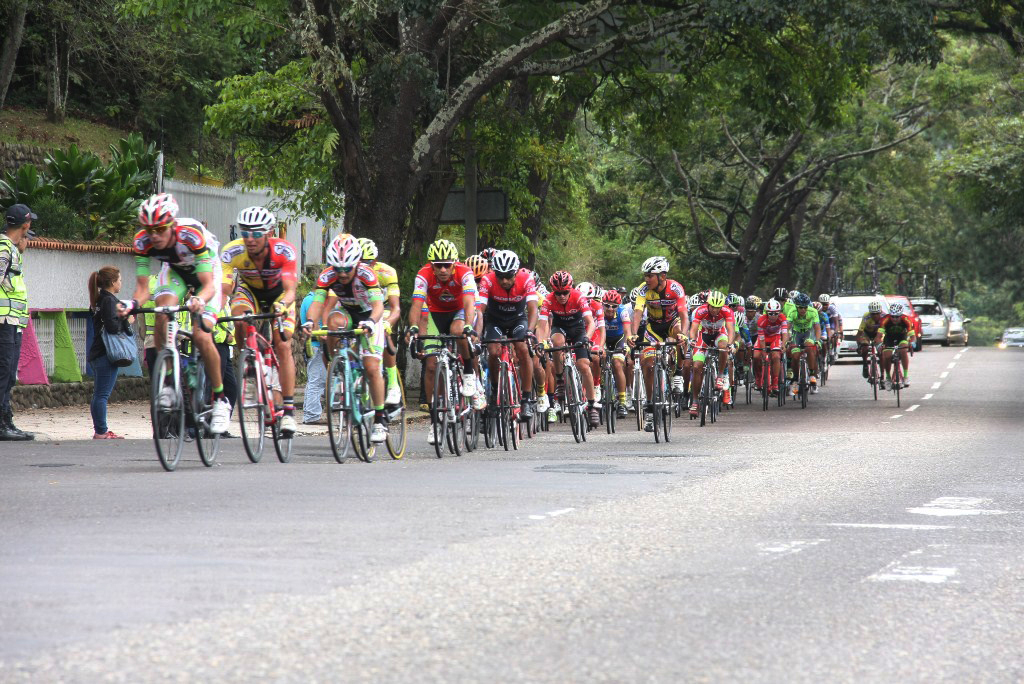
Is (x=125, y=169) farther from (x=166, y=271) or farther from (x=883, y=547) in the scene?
(x=883, y=547)

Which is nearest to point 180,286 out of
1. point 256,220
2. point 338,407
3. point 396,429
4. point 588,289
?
point 256,220

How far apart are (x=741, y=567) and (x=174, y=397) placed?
16.5 ft

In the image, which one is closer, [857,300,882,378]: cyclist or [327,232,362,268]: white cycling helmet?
[327,232,362,268]: white cycling helmet

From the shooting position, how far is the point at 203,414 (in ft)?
38.2

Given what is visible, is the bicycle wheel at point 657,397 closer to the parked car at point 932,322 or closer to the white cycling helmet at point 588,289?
the white cycling helmet at point 588,289

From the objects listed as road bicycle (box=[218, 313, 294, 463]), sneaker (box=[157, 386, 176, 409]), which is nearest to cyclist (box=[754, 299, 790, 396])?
road bicycle (box=[218, 313, 294, 463])

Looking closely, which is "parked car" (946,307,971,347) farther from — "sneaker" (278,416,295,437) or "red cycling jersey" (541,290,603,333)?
"sneaker" (278,416,295,437)

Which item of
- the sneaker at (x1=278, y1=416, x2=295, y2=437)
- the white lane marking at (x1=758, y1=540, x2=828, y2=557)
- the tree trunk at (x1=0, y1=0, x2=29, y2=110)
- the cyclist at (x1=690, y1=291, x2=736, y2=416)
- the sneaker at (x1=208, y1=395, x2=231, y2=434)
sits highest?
the tree trunk at (x1=0, y1=0, x2=29, y2=110)

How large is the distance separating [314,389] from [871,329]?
13883 millimetres

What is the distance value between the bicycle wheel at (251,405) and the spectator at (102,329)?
3.08m

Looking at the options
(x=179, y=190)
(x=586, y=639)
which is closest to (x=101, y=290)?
(x=586, y=639)

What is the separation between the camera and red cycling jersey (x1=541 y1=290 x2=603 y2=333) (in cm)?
1805

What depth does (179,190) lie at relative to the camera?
2741 centimetres

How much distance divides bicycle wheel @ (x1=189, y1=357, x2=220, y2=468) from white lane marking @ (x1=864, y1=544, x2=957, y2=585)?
5.53 meters
